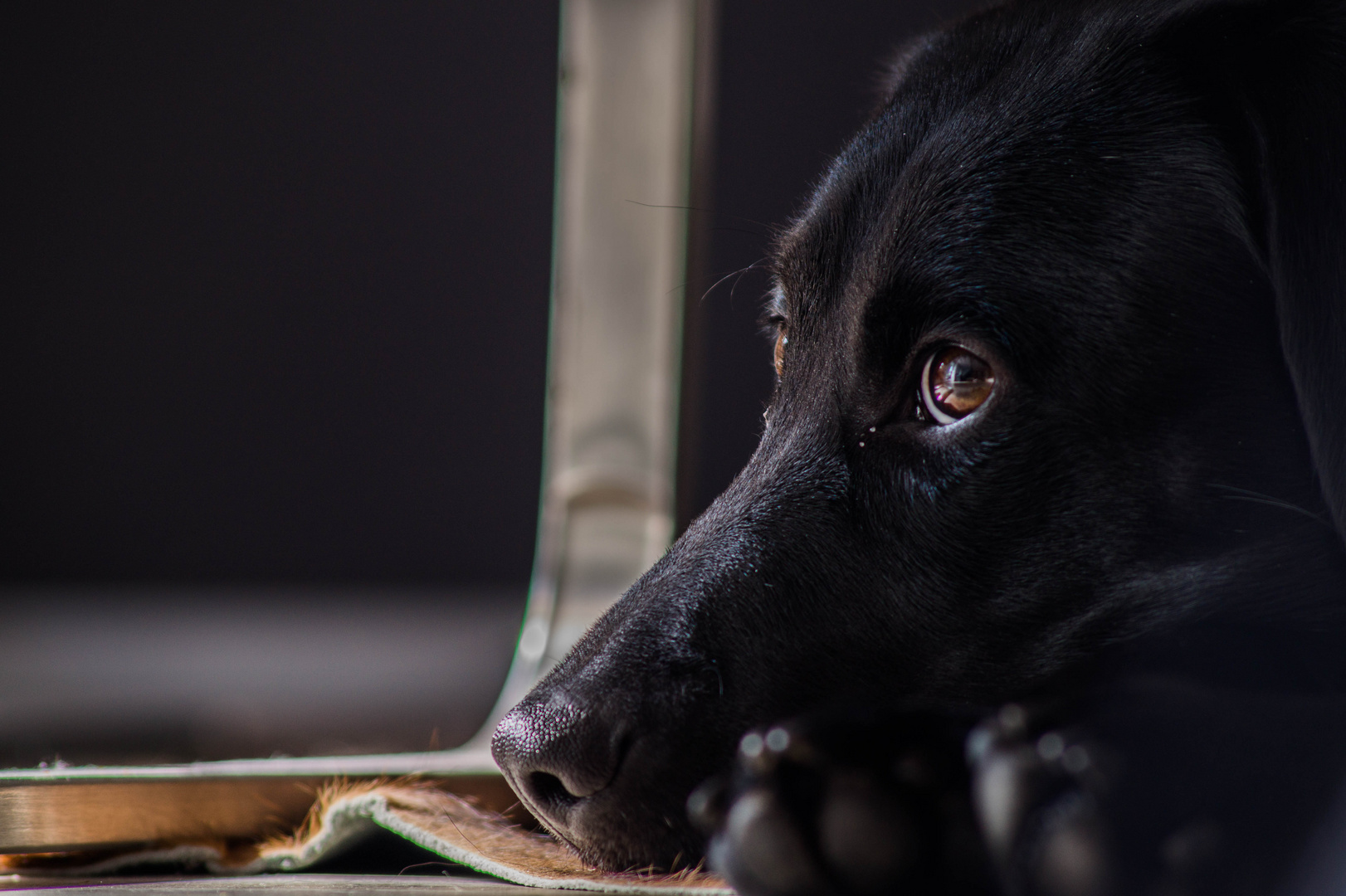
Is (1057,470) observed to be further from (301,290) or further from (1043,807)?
(301,290)

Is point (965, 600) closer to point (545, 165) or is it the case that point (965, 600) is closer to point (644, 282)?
point (644, 282)

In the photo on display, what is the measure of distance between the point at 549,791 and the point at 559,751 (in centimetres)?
6

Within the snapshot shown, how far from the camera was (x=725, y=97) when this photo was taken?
3.88m

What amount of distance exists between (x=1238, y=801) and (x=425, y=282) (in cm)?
→ 388

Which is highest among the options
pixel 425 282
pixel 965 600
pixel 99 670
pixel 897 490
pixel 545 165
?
pixel 545 165

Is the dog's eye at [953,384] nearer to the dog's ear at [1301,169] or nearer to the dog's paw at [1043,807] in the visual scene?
the dog's ear at [1301,169]

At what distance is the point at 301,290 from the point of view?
13.6 feet

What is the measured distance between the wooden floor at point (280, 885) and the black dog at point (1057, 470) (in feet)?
0.32

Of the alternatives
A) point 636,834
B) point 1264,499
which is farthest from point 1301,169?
point 636,834

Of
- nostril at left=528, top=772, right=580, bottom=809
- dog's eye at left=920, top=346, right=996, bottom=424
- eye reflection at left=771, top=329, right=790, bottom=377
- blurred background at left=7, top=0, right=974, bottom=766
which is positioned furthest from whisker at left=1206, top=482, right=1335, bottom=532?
blurred background at left=7, top=0, right=974, bottom=766

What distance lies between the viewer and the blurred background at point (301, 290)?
12.9 feet

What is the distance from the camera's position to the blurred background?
392cm

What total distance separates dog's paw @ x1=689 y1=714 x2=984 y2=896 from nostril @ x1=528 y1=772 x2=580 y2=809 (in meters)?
0.26

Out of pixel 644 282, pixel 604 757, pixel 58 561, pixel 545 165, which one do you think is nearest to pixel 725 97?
pixel 545 165
